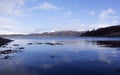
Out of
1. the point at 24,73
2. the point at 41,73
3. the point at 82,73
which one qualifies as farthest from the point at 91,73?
the point at 24,73

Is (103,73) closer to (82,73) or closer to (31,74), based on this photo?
(82,73)

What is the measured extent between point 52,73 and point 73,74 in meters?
1.93

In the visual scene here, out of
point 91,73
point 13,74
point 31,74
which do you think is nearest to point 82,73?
point 91,73

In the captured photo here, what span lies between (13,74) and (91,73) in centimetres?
689

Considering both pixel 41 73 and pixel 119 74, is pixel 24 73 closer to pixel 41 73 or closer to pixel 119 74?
pixel 41 73

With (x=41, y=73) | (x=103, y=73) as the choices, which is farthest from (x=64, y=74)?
(x=103, y=73)

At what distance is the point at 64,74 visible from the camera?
794 inches

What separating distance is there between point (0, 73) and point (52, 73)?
15.3ft

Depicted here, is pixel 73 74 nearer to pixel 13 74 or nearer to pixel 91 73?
pixel 91 73

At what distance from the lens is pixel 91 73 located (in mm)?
20625

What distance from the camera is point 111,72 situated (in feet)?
68.5

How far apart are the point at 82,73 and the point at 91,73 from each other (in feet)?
2.62

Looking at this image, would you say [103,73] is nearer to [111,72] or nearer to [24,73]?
[111,72]

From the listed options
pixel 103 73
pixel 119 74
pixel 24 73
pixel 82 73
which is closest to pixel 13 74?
pixel 24 73
